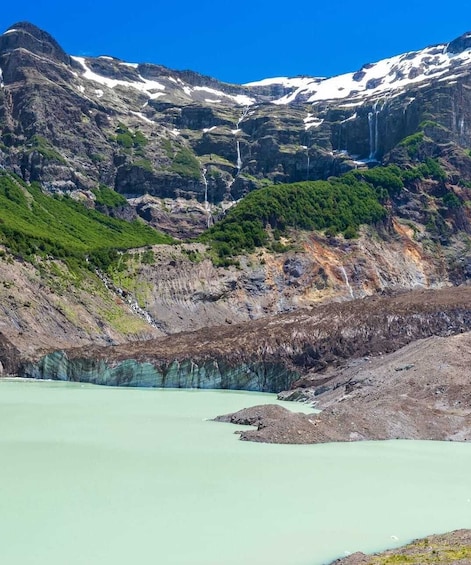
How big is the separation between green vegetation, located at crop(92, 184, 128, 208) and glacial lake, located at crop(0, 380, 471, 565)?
443ft

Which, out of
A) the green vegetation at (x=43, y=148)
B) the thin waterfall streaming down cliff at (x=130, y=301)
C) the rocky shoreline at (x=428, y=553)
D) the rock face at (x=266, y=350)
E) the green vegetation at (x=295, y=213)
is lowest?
the rocky shoreline at (x=428, y=553)

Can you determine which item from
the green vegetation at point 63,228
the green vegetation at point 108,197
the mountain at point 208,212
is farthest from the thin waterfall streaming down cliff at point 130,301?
the green vegetation at point 108,197

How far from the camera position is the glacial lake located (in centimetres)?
1580

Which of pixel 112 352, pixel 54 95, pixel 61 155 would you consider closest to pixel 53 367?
pixel 112 352

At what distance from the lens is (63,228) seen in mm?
139250

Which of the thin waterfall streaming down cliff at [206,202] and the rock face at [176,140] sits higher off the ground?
the rock face at [176,140]

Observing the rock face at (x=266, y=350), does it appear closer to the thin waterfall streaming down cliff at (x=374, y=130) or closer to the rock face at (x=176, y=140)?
the rock face at (x=176, y=140)

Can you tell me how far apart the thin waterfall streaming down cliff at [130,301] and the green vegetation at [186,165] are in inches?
3269

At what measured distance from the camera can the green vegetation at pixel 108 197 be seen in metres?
167

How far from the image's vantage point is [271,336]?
70.8 meters

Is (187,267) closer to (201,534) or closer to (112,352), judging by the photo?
(112,352)

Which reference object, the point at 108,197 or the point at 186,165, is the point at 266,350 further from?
the point at 186,165

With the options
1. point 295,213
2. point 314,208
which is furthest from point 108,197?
point 295,213

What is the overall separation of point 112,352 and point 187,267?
3837cm
